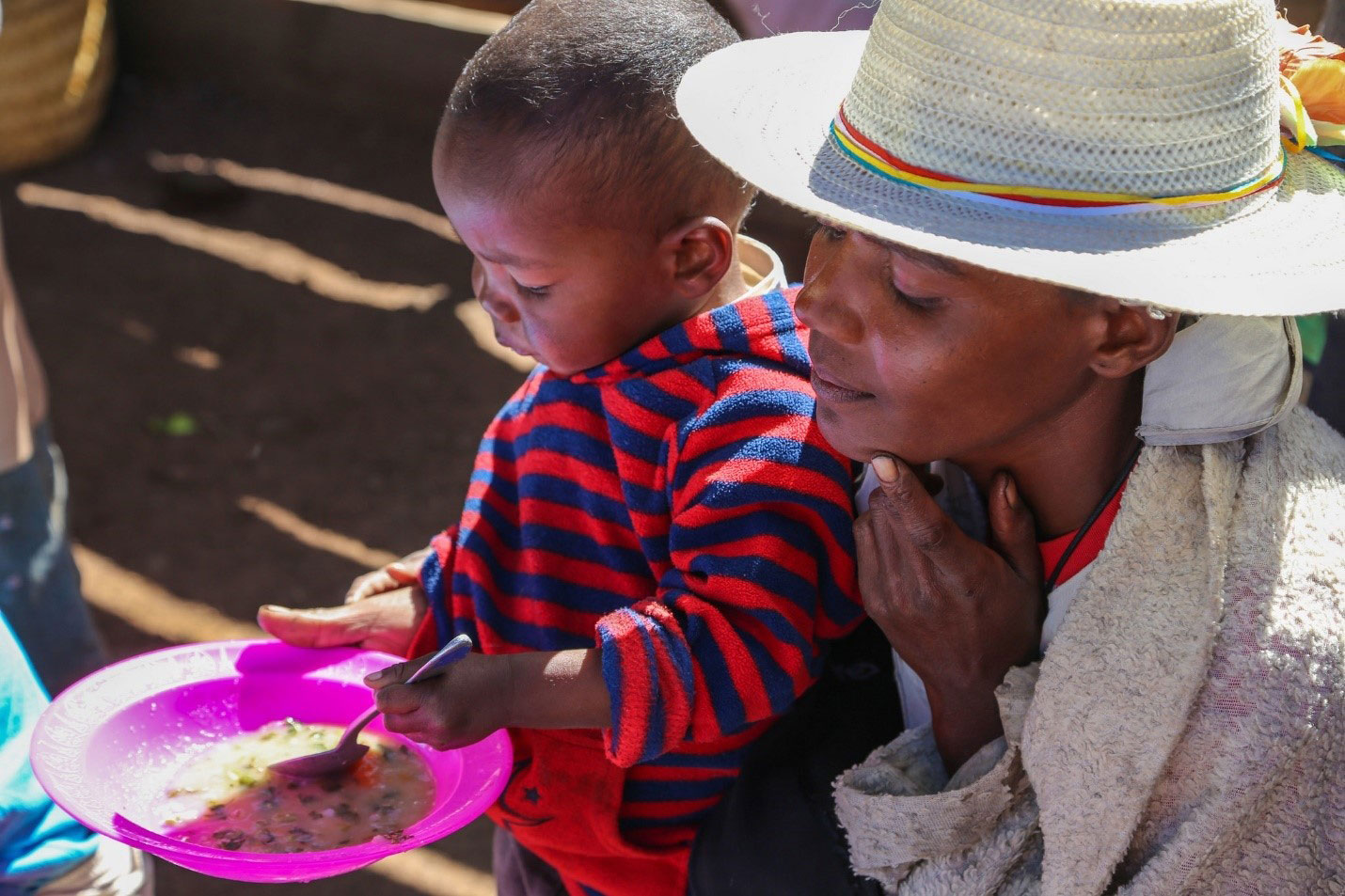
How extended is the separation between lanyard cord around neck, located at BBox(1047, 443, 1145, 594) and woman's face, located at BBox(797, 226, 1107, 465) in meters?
0.11

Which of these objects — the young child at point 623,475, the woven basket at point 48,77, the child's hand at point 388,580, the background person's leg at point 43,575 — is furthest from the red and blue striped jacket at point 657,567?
the woven basket at point 48,77

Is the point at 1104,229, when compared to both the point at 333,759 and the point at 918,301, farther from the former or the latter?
the point at 333,759

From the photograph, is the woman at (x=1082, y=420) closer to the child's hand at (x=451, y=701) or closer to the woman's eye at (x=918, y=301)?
the woman's eye at (x=918, y=301)

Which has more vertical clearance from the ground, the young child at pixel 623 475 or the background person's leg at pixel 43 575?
the young child at pixel 623 475

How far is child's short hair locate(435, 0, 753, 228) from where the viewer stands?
5.83ft

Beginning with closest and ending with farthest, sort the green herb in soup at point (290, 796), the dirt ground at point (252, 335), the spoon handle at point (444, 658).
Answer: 1. the spoon handle at point (444, 658)
2. the green herb in soup at point (290, 796)
3. the dirt ground at point (252, 335)

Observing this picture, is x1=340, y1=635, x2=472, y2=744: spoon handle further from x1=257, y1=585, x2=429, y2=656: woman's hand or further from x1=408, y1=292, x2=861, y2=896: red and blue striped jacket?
x1=257, y1=585, x2=429, y2=656: woman's hand

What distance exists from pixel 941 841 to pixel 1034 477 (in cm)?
44

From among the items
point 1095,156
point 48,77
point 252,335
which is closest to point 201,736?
point 1095,156

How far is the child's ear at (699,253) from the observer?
1864 millimetres

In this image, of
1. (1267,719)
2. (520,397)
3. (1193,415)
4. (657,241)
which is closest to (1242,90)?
(1193,415)

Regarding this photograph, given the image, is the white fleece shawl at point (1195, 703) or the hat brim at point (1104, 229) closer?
the hat brim at point (1104, 229)

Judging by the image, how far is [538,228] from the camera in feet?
5.93

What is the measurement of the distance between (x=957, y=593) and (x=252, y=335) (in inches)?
165
